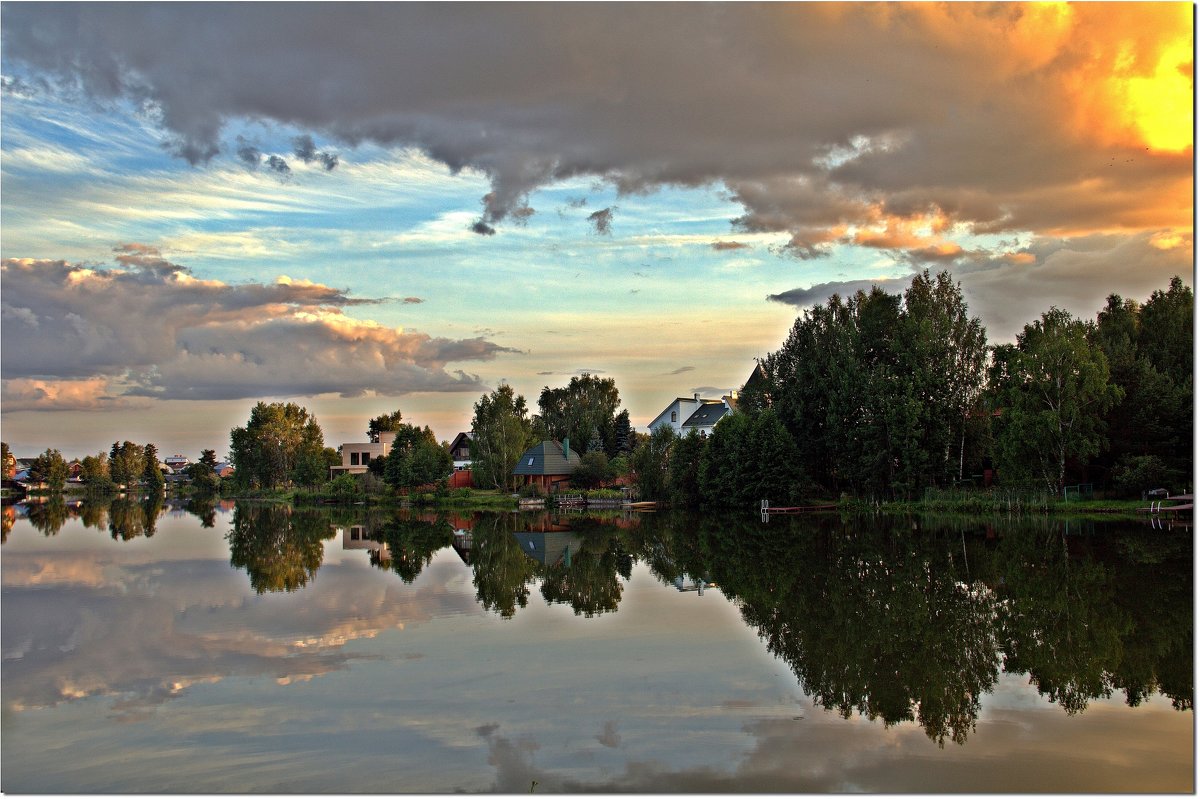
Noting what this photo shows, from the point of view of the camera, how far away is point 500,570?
72.5 ft

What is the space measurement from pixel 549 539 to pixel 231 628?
17382 millimetres

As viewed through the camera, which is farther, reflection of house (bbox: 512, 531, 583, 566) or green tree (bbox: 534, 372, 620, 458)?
green tree (bbox: 534, 372, 620, 458)

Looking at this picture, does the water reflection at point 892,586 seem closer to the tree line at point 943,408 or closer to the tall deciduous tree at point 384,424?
the tree line at point 943,408

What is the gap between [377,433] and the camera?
9700 cm

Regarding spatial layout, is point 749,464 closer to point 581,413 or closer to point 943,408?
point 943,408

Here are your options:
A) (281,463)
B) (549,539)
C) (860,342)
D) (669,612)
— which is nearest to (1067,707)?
(669,612)

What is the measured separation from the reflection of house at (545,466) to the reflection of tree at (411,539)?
16081 millimetres

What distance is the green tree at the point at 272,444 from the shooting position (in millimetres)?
82562

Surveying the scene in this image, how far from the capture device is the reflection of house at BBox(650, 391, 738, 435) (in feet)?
222

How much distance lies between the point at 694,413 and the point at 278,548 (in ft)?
147

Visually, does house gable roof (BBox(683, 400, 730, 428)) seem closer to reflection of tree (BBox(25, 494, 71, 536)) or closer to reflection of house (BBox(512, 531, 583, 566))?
reflection of house (BBox(512, 531, 583, 566))

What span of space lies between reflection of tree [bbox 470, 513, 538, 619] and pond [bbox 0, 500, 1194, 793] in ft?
0.49

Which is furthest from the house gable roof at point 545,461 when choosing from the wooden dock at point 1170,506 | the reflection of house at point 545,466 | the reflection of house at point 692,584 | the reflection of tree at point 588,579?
the reflection of house at point 692,584

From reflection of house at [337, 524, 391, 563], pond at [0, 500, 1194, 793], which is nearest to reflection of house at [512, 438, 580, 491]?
reflection of house at [337, 524, 391, 563]
